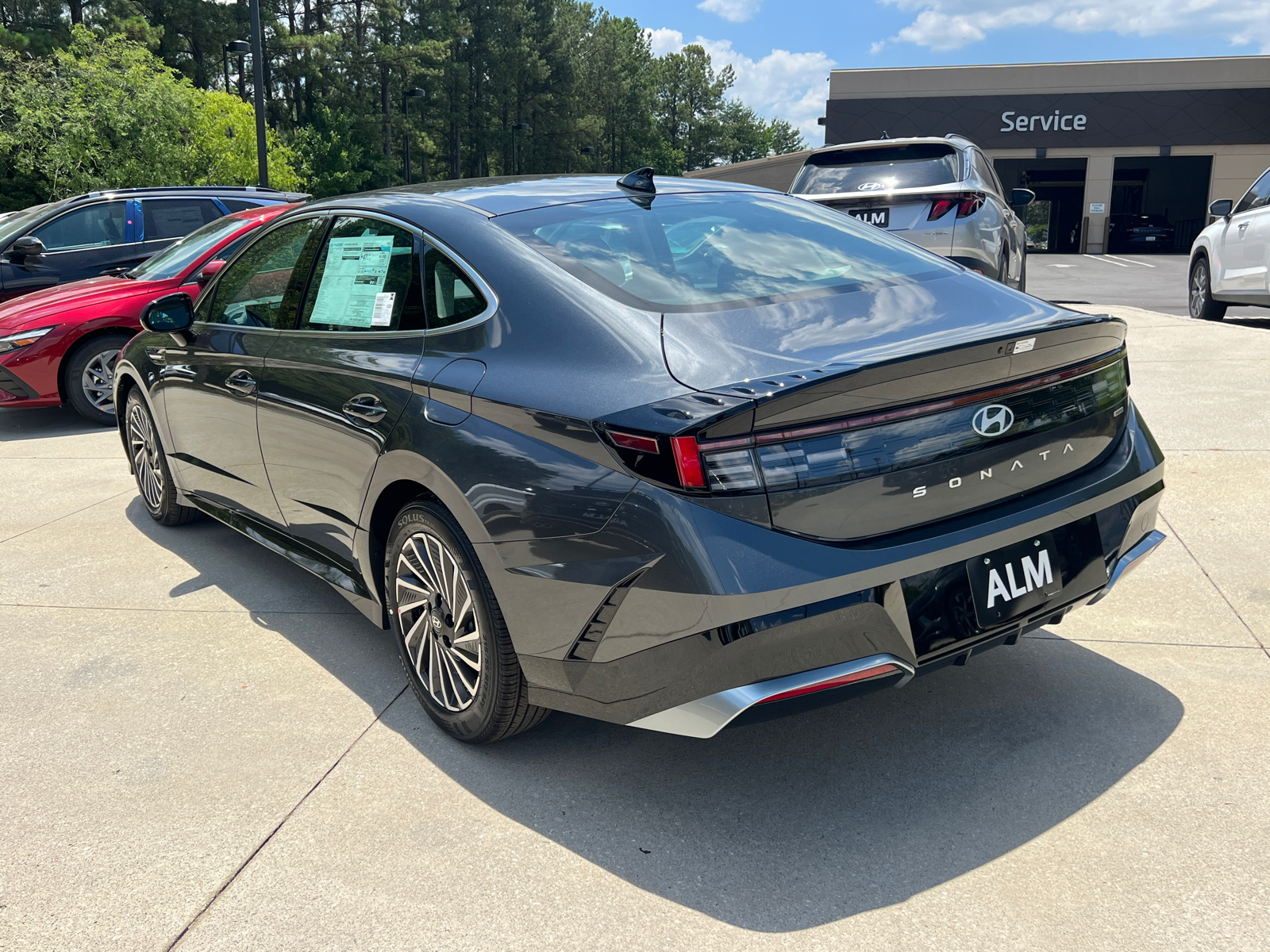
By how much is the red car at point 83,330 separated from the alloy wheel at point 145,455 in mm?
2504

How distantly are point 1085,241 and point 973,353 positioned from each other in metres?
43.7

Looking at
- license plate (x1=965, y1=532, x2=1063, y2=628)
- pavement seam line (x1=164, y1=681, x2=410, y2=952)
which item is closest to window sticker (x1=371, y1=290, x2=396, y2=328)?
pavement seam line (x1=164, y1=681, x2=410, y2=952)

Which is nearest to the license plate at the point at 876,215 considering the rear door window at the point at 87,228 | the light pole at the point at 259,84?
the rear door window at the point at 87,228

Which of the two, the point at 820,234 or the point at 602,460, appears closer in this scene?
the point at 602,460

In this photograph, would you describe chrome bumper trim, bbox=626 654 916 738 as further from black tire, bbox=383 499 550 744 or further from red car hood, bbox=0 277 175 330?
red car hood, bbox=0 277 175 330

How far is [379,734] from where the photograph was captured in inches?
127

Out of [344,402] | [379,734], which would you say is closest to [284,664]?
[379,734]

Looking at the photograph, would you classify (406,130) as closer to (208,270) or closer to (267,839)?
(208,270)

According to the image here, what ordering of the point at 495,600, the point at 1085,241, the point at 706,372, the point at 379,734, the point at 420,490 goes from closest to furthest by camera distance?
the point at 706,372
the point at 495,600
the point at 420,490
the point at 379,734
the point at 1085,241

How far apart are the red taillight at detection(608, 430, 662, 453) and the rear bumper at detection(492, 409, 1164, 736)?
0.29ft

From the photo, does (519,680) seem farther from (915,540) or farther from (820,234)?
(820,234)

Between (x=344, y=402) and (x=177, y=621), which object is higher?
(x=344, y=402)

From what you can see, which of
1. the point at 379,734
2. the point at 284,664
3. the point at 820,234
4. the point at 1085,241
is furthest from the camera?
the point at 1085,241

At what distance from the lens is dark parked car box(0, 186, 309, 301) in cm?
983
